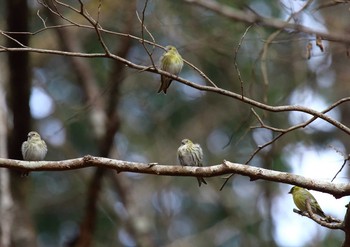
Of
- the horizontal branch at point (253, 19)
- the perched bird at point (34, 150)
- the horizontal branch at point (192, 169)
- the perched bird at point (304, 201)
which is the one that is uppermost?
the horizontal branch at point (253, 19)

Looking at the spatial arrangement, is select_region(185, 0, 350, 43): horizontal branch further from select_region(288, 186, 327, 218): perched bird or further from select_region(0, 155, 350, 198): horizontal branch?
select_region(0, 155, 350, 198): horizontal branch

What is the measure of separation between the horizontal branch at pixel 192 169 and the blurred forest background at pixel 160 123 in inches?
118

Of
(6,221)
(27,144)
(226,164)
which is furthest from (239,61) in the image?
(226,164)

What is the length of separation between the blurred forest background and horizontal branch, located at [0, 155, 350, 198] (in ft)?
9.81

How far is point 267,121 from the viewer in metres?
10.0

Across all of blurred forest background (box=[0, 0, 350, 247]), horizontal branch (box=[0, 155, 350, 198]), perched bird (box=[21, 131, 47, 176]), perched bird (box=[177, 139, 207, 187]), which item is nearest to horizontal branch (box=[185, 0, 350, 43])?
blurred forest background (box=[0, 0, 350, 247])

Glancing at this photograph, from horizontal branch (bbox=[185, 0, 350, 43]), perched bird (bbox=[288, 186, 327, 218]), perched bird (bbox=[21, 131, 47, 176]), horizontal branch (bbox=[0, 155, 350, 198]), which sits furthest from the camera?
horizontal branch (bbox=[185, 0, 350, 43])

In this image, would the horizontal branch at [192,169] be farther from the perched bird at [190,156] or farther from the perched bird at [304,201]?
the perched bird at [190,156]

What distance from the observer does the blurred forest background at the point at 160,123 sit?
9.23m

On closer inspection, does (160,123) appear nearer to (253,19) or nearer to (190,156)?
(253,19)

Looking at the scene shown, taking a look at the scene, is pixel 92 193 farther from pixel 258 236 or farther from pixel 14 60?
pixel 258 236

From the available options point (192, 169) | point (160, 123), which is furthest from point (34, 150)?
point (160, 123)

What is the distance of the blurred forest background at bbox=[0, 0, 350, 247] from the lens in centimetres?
923

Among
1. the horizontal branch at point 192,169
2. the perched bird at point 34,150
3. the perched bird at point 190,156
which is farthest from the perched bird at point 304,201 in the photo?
the perched bird at point 34,150
